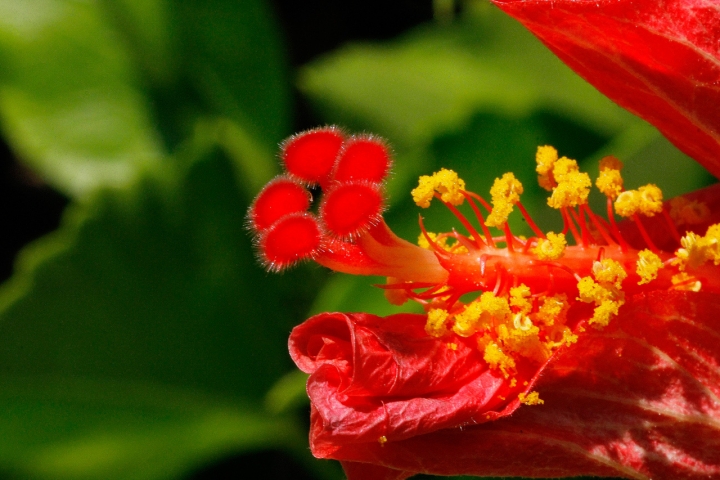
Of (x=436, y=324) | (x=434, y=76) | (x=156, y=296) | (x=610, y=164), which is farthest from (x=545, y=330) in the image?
(x=434, y=76)

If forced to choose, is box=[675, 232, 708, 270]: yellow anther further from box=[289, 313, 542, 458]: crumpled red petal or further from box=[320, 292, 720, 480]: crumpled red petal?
box=[289, 313, 542, 458]: crumpled red petal

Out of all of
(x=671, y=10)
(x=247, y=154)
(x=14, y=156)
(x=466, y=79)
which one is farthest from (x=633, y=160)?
(x=14, y=156)

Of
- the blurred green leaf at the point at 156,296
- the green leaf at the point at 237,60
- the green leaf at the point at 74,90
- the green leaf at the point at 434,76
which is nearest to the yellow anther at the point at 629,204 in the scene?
the green leaf at the point at 434,76

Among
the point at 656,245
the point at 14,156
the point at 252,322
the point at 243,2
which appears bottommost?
the point at 14,156

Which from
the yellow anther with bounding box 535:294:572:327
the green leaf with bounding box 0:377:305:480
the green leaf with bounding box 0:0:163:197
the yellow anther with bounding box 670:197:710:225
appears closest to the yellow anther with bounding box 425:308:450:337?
the yellow anther with bounding box 535:294:572:327

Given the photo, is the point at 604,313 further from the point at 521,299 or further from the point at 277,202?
the point at 277,202

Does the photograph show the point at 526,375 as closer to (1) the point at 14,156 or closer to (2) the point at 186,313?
(2) the point at 186,313

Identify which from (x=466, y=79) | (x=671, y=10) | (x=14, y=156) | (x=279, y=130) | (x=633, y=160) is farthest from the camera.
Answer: (x=14, y=156)
